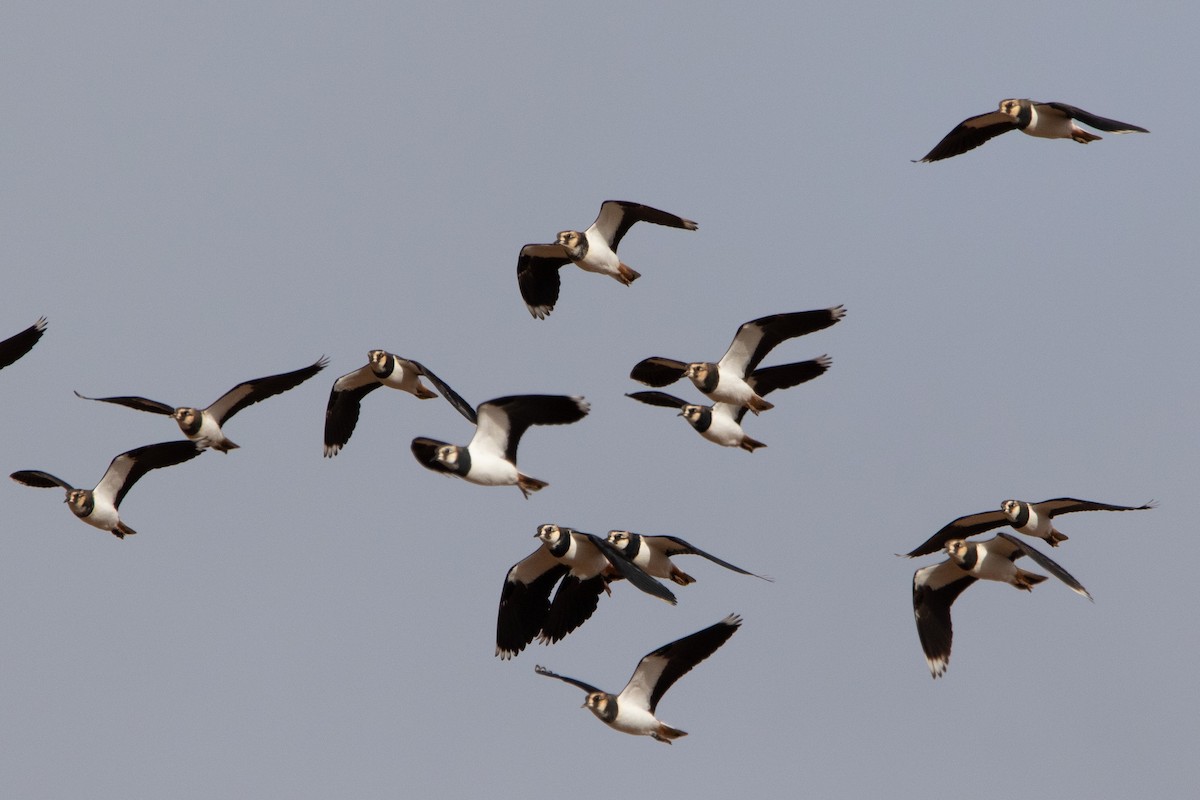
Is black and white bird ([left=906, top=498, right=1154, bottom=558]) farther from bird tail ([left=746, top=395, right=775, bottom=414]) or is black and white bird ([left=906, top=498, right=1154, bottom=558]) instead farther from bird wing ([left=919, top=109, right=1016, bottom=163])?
bird wing ([left=919, top=109, right=1016, bottom=163])

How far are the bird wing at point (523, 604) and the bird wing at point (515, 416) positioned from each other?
10.7 feet

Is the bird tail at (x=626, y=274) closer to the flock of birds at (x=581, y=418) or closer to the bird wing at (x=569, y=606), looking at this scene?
the flock of birds at (x=581, y=418)

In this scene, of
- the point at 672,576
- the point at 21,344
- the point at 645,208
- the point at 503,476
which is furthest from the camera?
the point at 21,344

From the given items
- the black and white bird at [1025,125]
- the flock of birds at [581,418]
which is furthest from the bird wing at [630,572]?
the black and white bird at [1025,125]

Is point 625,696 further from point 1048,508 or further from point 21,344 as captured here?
point 21,344

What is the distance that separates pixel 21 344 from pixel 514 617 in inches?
396

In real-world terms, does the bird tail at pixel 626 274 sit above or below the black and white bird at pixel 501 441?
above

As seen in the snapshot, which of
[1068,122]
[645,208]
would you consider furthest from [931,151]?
[645,208]

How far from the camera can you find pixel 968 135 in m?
29.8

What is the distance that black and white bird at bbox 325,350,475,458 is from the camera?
27531 millimetres

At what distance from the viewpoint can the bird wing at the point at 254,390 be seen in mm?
29406

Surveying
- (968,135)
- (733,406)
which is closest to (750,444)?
(733,406)

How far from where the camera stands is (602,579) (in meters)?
26.8

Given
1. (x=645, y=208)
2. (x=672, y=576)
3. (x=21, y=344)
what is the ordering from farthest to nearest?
1. (x=21, y=344)
2. (x=645, y=208)
3. (x=672, y=576)
